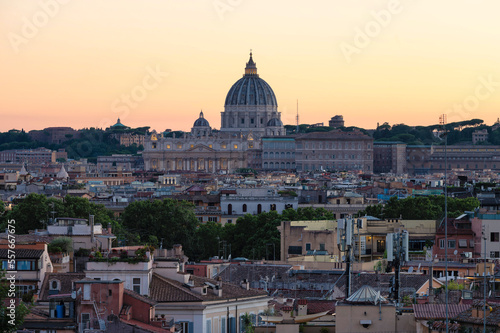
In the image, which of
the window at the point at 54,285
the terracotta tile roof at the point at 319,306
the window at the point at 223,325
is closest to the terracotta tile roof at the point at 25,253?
the window at the point at 54,285

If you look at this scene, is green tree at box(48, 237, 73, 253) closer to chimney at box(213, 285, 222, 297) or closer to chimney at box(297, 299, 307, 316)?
chimney at box(213, 285, 222, 297)

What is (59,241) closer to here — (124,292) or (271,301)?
(271,301)

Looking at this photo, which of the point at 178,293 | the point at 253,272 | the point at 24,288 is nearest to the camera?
the point at 178,293

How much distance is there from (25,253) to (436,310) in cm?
764

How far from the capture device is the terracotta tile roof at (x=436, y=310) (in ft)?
49.1

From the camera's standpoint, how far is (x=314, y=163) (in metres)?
191

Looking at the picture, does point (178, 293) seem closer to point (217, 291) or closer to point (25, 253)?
point (217, 291)

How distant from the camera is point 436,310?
50.4 feet

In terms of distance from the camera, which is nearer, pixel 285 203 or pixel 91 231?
pixel 91 231

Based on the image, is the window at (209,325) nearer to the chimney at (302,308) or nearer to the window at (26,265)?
the chimney at (302,308)

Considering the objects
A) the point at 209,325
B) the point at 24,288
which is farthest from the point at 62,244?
the point at 209,325

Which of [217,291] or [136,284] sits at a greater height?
[136,284]

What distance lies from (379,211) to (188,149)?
463 feet

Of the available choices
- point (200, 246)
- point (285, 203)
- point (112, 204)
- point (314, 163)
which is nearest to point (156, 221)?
point (200, 246)
